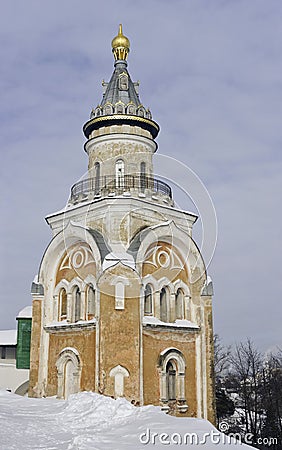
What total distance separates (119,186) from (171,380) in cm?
738

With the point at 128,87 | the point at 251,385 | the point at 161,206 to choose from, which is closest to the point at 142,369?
the point at 161,206

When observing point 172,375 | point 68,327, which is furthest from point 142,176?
point 172,375

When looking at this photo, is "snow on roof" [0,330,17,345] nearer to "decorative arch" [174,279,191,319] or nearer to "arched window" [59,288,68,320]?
"arched window" [59,288,68,320]

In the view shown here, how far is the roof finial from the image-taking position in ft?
78.1

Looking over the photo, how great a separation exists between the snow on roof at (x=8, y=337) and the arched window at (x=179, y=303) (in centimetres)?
988

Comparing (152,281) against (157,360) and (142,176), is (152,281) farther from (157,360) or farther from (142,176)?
(142,176)

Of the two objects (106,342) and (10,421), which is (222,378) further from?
(10,421)

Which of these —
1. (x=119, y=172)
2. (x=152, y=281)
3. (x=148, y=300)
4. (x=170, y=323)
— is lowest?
(x=170, y=323)

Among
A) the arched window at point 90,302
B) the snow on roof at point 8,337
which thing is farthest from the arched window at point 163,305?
the snow on roof at point 8,337

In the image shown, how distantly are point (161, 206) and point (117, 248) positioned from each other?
272 cm

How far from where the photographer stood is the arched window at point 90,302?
750 inches

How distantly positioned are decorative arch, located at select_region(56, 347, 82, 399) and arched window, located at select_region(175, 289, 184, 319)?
399 cm

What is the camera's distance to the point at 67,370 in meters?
19.4

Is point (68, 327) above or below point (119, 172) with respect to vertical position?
below
